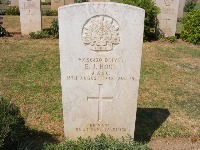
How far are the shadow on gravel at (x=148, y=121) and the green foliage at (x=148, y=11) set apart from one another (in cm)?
638

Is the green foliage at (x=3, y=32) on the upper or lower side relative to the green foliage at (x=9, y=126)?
upper

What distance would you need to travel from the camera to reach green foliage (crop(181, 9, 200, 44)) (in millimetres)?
11489

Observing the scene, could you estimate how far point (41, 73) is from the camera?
7754 mm

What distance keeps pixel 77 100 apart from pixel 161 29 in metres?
8.68

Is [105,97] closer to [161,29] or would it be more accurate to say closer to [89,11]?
[89,11]

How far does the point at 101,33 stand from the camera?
402 centimetres

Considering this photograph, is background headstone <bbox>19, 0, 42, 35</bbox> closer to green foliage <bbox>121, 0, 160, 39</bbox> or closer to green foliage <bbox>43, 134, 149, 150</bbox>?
green foliage <bbox>121, 0, 160, 39</bbox>

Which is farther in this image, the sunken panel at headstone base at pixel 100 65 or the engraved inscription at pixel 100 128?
the engraved inscription at pixel 100 128

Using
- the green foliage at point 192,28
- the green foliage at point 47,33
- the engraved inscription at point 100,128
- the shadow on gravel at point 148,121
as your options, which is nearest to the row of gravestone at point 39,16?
the green foliage at point 192,28

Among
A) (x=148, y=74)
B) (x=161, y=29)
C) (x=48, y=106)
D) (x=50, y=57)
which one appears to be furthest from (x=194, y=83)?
(x=161, y=29)

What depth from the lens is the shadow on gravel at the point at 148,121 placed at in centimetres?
509

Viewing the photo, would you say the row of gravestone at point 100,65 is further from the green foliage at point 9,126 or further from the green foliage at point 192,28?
the green foliage at point 192,28

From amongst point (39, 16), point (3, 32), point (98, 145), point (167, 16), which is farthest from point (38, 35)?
point (98, 145)

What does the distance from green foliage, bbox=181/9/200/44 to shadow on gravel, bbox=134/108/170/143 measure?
20.9 feet
